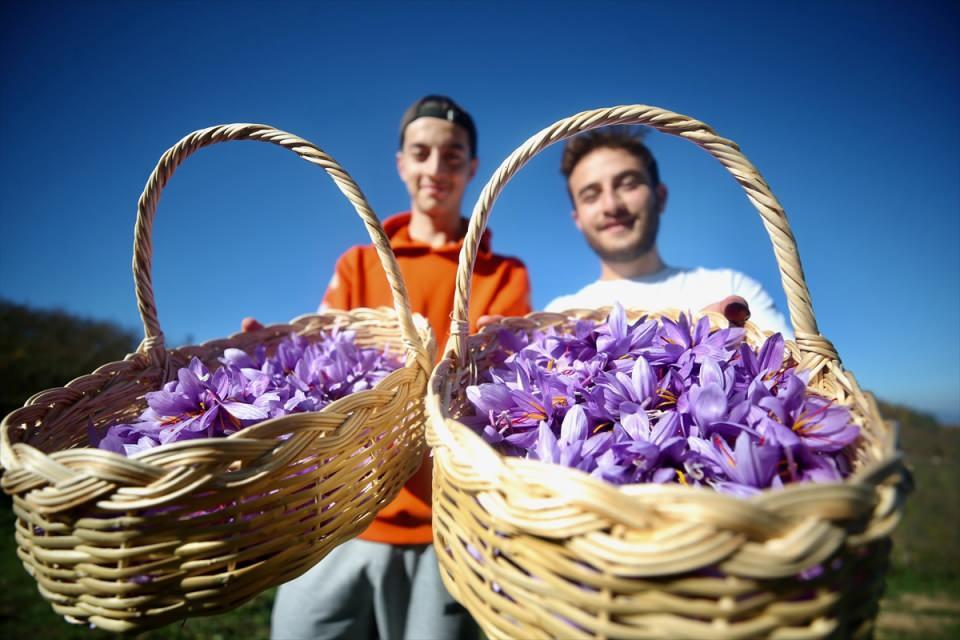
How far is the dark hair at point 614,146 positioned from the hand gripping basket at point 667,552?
1.67 metres

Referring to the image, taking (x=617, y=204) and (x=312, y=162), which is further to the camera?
(x=617, y=204)

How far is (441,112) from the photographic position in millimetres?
1665

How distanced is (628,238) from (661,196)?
1.52ft

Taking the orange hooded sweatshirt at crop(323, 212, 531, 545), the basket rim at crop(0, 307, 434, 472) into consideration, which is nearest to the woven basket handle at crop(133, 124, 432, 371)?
the basket rim at crop(0, 307, 434, 472)

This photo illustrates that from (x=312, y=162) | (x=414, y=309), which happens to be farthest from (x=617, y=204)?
(x=312, y=162)

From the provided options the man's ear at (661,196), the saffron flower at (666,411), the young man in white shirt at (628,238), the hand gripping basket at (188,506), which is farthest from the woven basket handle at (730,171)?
the man's ear at (661,196)

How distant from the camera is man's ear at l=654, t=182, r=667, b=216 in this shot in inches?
85.3

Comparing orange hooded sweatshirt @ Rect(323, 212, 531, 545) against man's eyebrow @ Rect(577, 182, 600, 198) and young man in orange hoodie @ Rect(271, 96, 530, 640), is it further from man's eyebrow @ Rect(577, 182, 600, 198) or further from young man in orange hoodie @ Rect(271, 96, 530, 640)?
man's eyebrow @ Rect(577, 182, 600, 198)

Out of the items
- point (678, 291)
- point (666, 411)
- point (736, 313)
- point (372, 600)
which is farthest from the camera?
point (678, 291)

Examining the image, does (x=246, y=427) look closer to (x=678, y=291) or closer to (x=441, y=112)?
(x=441, y=112)

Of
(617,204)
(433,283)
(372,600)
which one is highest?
(617,204)

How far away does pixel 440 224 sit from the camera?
1811mm

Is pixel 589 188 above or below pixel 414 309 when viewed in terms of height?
above

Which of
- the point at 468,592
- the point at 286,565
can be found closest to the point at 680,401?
the point at 468,592
